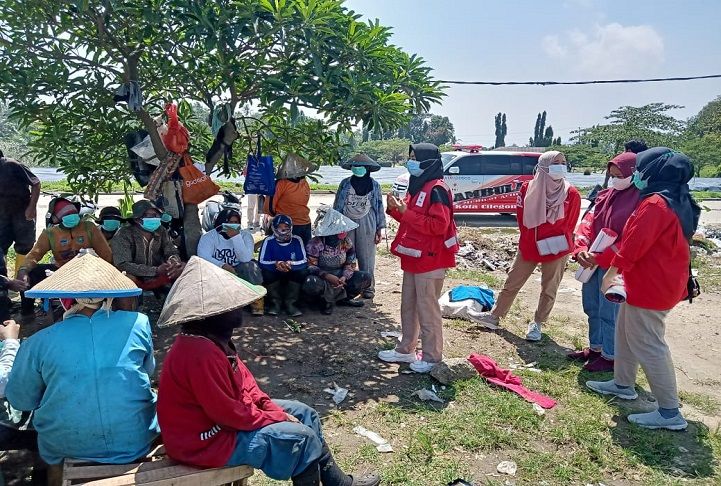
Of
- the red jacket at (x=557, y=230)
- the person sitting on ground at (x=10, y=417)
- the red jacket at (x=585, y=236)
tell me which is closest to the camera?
the person sitting on ground at (x=10, y=417)

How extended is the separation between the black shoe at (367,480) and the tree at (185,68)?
2987mm

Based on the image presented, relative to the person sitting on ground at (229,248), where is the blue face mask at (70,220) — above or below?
above

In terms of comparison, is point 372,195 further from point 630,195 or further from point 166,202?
point 630,195

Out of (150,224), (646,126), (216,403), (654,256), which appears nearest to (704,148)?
(646,126)

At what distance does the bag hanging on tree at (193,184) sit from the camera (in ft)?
19.6

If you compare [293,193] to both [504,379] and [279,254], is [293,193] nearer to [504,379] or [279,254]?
[279,254]

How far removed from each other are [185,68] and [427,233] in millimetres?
3334

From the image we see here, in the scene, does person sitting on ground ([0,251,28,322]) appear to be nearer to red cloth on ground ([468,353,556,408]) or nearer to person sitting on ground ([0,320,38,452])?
person sitting on ground ([0,320,38,452])

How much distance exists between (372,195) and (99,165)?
3.41 m

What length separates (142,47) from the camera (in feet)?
18.3

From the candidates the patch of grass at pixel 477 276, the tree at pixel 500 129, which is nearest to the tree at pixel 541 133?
the tree at pixel 500 129

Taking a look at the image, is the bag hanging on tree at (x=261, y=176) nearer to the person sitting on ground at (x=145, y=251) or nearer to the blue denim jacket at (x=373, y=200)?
the blue denim jacket at (x=373, y=200)

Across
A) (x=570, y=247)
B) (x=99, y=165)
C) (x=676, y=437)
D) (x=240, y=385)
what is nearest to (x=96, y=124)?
(x=99, y=165)

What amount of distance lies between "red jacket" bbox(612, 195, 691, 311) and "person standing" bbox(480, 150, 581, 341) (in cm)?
166
